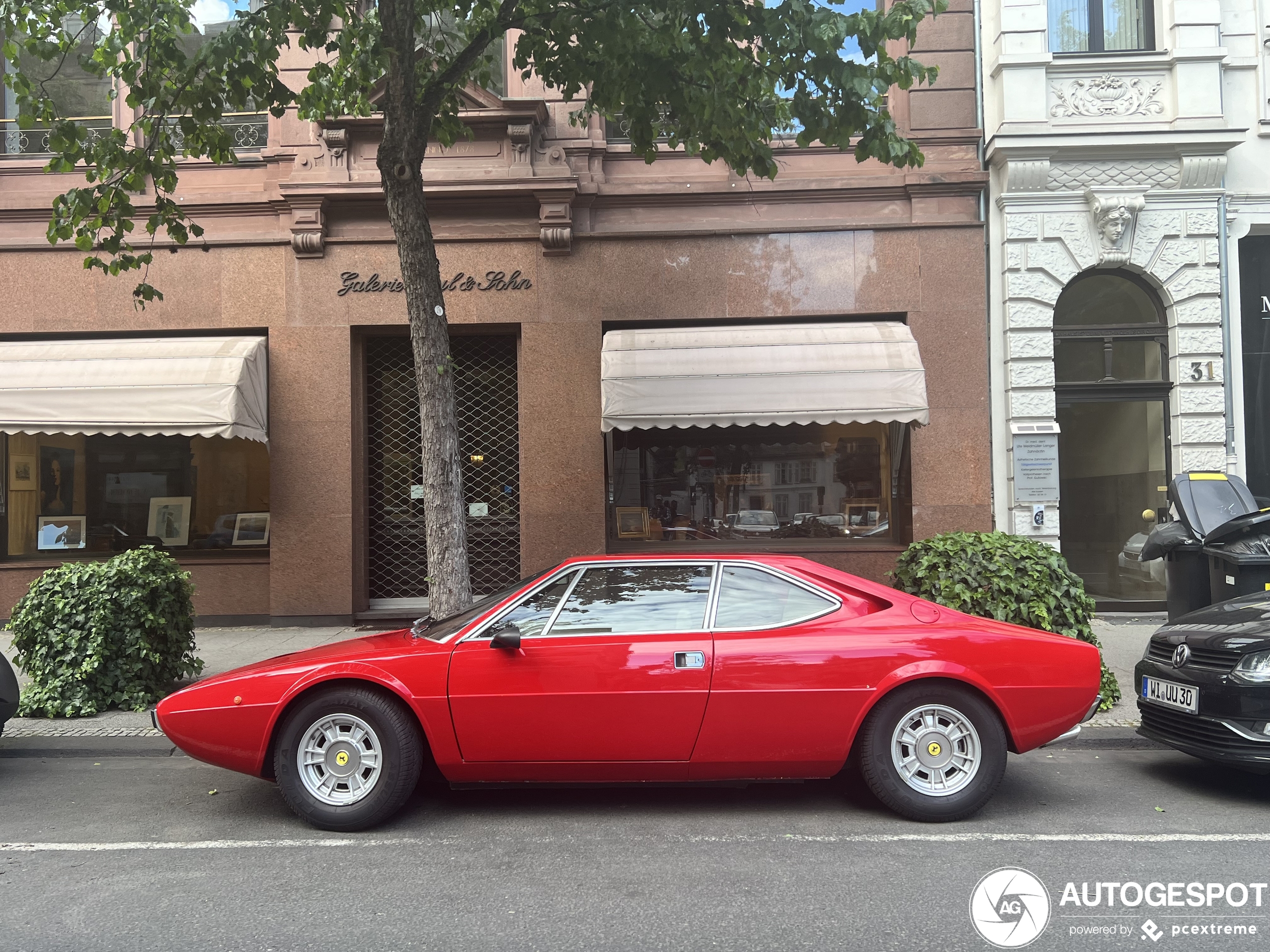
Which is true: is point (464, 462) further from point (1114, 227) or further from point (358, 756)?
point (1114, 227)

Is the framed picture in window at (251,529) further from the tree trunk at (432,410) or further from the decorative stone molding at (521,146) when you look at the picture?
the decorative stone molding at (521,146)

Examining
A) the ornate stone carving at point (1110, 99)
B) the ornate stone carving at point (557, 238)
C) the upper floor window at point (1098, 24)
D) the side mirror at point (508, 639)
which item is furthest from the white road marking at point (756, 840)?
the upper floor window at point (1098, 24)

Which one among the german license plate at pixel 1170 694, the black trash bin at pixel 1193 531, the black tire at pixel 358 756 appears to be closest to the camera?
the black tire at pixel 358 756

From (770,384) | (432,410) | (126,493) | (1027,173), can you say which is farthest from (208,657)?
(1027,173)

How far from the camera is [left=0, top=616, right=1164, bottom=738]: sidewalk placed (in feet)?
21.8

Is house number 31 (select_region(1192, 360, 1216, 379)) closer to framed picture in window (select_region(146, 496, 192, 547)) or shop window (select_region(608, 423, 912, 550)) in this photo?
shop window (select_region(608, 423, 912, 550))

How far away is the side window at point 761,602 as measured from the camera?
4.84 meters

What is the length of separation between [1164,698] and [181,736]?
216 inches

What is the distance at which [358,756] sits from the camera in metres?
4.68

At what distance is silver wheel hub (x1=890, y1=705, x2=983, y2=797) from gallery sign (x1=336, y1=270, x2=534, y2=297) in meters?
7.88

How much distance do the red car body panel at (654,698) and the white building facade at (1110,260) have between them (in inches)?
265

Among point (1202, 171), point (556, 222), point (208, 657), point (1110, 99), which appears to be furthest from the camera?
point (556, 222)

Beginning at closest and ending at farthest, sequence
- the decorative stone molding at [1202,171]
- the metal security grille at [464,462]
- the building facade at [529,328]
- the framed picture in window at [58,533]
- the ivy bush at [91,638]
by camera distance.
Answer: the ivy bush at [91,638]
the decorative stone molding at [1202,171]
the building facade at [529,328]
the metal security grille at [464,462]
the framed picture in window at [58,533]

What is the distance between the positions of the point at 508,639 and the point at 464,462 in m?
7.13
